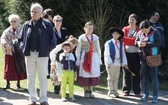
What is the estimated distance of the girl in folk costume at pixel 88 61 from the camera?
775 cm

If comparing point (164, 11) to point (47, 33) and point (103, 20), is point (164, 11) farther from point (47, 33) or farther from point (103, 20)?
point (47, 33)

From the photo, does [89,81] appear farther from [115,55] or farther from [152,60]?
[152,60]

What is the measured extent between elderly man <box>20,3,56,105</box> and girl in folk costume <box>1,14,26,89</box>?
66.1 inches

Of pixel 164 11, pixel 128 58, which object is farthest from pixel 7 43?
pixel 164 11

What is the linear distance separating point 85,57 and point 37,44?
5.51 feet

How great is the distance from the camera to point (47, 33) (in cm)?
655

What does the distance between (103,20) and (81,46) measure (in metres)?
4.02

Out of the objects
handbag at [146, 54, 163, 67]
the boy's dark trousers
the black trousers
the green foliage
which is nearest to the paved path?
the boy's dark trousers

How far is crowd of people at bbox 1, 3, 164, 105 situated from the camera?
263 inches

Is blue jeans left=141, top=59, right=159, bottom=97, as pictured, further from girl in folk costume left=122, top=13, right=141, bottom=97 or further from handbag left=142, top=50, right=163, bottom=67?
girl in folk costume left=122, top=13, right=141, bottom=97

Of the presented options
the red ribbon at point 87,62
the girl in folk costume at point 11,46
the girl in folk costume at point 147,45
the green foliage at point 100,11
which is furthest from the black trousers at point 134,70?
the green foliage at point 100,11

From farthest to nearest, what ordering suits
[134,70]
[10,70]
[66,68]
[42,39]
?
[10,70]
[134,70]
[66,68]
[42,39]

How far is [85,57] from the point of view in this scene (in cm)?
775

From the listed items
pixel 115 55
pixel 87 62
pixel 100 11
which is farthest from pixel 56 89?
pixel 100 11
